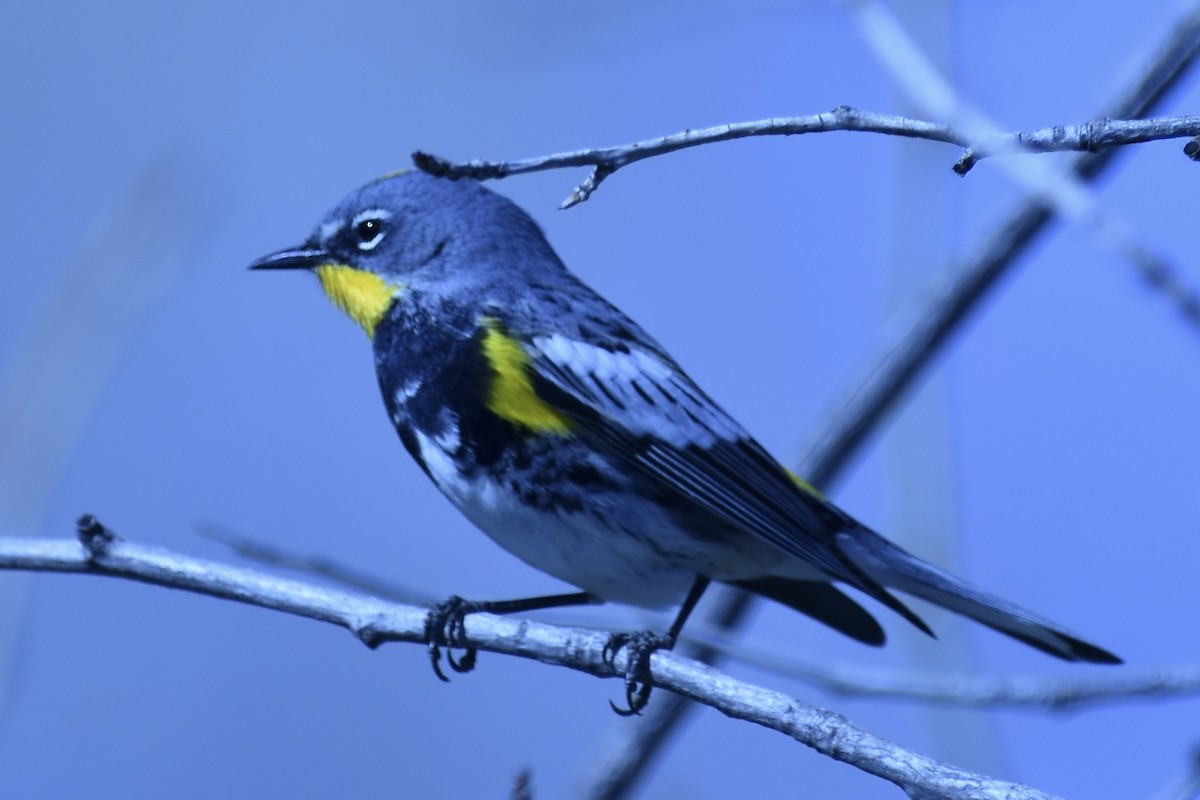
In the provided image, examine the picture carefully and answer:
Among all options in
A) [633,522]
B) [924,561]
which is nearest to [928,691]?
[924,561]

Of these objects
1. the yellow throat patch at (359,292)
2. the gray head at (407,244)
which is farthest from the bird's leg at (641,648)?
the yellow throat patch at (359,292)

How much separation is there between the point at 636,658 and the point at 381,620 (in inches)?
25.3

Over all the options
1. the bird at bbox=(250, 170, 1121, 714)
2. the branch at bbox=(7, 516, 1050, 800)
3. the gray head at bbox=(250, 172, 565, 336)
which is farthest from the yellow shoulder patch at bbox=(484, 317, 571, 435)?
the branch at bbox=(7, 516, 1050, 800)

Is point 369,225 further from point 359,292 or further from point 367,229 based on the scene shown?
point 359,292

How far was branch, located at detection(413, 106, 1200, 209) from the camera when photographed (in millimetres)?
2111

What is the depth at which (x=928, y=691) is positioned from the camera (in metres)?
3.49

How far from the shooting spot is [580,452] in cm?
364

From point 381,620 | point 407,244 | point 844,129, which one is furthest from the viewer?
point 407,244

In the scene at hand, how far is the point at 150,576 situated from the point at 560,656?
91cm

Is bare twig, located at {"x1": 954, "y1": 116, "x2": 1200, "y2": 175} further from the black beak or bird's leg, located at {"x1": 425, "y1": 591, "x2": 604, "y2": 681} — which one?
the black beak

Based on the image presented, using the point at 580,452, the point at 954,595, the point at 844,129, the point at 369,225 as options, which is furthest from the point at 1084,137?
the point at 369,225

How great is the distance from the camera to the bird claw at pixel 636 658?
3439 mm

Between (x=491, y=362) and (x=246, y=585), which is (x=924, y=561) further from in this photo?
(x=246, y=585)

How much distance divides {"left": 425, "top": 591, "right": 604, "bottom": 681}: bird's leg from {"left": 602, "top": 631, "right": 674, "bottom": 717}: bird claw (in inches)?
14.3
